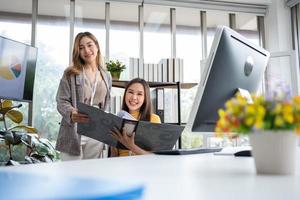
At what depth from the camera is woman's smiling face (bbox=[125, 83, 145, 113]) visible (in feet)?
6.46

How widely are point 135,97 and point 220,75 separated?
104cm

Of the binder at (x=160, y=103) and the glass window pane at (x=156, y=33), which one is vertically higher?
the glass window pane at (x=156, y=33)

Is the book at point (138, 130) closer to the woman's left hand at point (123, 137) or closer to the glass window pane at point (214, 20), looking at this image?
the woman's left hand at point (123, 137)

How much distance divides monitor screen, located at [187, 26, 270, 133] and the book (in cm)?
27

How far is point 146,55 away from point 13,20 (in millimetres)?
1415

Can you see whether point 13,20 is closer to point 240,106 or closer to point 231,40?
point 231,40

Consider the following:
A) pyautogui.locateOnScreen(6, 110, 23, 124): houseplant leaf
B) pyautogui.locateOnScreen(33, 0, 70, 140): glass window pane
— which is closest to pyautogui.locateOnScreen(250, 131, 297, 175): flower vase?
pyautogui.locateOnScreen(6, 110, 23, 124): houseplant leaf

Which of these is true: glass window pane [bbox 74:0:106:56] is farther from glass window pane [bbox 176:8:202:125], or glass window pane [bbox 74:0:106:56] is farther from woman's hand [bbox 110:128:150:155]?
woman's hand [bbox 110:128:150:155]

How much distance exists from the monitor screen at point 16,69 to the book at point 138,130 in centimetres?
119

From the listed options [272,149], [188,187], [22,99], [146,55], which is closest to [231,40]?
[272,149]

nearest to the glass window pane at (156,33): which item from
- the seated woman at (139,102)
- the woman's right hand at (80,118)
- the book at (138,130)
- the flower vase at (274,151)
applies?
the seated woman at (139,102)

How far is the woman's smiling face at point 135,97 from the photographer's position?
197 centimetres

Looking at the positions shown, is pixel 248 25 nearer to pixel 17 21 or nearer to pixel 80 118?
pixel 17 21

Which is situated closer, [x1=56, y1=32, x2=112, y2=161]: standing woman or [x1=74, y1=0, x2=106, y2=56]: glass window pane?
[x1=56, y1=32, x2=112, y2=161]: standing woman
